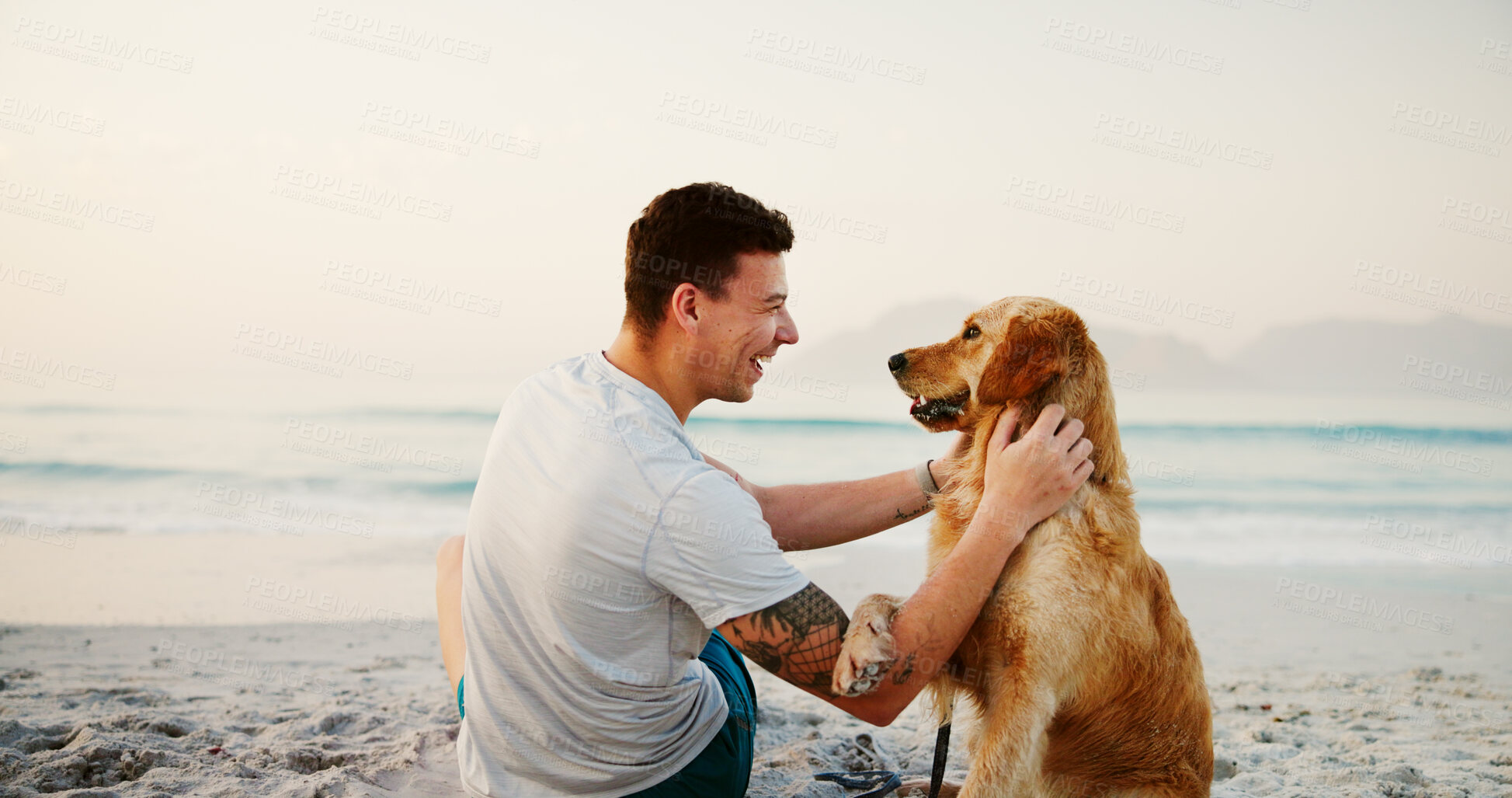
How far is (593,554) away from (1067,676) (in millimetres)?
1158

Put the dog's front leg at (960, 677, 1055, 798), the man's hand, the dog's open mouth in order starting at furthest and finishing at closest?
the dog's open mouth
the man's hand
the dog's front leg at (960, 677, 1055, 798)

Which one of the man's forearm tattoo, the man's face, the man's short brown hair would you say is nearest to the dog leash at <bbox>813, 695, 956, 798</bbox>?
the man's forearm tattoo

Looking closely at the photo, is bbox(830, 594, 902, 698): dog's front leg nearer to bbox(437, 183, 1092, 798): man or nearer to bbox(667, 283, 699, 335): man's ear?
bbox(437, 183, 1092, 798): man

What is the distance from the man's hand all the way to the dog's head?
3.8 inches

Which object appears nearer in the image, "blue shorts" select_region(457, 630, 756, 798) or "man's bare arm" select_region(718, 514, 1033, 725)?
"man's bare arm" select_region(718, 514, 1033, 725)

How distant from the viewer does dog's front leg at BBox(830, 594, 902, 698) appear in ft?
6.07

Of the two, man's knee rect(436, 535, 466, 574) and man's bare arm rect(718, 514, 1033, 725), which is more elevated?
man's bare arm rect(718, 514, 1033, 725)

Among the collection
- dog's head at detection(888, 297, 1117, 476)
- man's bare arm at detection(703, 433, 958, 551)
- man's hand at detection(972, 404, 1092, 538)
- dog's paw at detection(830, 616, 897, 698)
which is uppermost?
dog's head at detection(888, 297, 1117, 476)

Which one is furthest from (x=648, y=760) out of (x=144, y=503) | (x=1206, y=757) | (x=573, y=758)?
(x=144, y=503)

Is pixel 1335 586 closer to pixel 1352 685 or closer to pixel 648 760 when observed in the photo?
pixel 1352 685

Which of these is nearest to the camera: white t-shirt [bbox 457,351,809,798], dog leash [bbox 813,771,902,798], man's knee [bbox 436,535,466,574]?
white t-shirt [bbox 457,351,809,798]

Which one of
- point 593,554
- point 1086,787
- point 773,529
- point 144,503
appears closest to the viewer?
point 593,554

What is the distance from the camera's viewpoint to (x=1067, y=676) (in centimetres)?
205

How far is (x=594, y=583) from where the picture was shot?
185 cm
